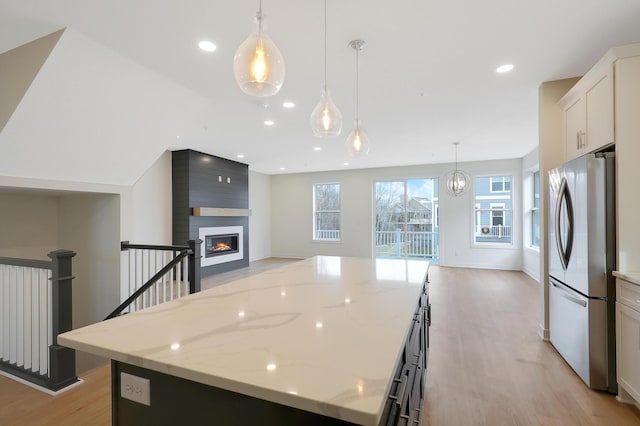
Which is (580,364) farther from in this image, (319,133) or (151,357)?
(151,357)

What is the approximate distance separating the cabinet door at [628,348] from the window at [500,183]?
5766 mm

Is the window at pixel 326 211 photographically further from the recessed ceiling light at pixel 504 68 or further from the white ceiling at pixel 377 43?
the recessed ceiling light at pixel 504 68

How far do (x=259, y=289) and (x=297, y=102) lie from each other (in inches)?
103

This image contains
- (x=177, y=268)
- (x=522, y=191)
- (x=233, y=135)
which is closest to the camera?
(x=177, y=268)

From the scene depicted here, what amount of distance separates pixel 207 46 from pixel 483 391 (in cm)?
337

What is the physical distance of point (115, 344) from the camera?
0.98 m

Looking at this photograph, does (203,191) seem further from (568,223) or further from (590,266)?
(590,266)

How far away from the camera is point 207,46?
2.46 meters

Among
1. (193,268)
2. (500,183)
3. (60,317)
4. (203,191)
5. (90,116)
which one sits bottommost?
(60,317)

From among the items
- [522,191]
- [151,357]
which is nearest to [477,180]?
[522,191]

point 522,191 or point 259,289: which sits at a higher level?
point 522,191

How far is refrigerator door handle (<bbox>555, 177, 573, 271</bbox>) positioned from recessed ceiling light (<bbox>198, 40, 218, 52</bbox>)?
122 inches

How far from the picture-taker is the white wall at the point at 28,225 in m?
4.22

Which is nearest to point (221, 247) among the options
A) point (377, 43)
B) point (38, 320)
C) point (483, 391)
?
point (38, 320)
